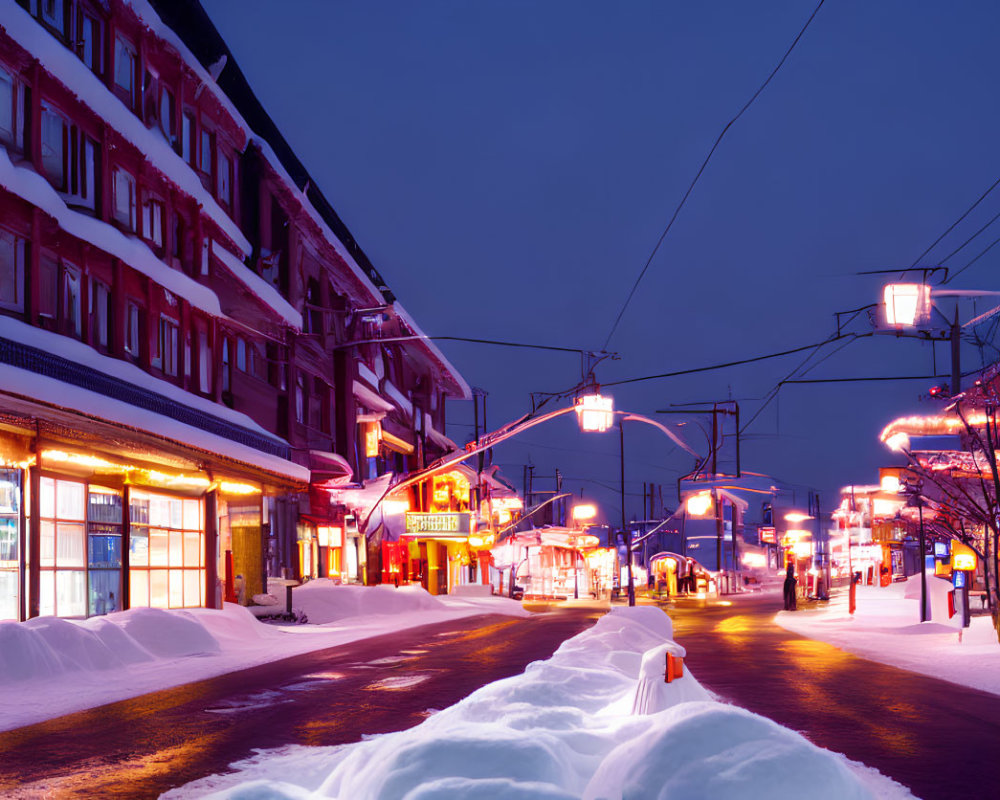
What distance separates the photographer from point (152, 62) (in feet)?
91.4

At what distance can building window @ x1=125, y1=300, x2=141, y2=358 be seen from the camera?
2594cm

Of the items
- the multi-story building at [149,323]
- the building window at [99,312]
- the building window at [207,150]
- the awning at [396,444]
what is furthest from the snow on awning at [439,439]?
the building window at [99,312]

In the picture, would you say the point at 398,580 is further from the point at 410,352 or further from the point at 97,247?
the point at 97,247

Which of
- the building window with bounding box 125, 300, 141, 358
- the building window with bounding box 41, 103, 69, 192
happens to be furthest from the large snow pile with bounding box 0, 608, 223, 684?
the building window with bounding box 41, 103, 69, 192

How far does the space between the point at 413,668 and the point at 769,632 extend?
47.9 feet

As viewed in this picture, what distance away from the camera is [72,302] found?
23.2m

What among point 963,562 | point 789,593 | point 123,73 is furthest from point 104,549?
point 789,593

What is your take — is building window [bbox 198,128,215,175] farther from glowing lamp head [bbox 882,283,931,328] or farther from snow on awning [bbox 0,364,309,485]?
glowing lamp head [bbox 882,283,931,328]

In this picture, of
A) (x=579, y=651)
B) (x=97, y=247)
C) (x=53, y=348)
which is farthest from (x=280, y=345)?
(x=579, y=651)

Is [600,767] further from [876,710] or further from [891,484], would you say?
[891,484]

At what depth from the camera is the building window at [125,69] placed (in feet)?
85.2

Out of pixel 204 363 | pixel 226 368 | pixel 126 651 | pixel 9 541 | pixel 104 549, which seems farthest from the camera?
pixel 226 368

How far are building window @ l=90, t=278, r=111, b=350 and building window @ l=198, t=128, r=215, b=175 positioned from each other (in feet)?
27.0

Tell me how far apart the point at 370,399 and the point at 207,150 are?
16843 mm
